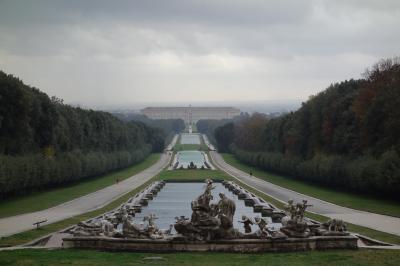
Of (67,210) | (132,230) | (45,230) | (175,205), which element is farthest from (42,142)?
(132,230)

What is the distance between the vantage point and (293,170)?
74.4m

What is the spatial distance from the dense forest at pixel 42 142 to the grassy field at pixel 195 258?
25768 millimetres

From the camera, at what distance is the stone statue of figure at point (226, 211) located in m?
22.7

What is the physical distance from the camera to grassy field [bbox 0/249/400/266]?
19.5 m

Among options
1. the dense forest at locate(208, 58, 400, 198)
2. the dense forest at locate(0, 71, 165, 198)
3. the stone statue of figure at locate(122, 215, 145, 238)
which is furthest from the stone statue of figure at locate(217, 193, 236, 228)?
the dense forest at locate(0, 71, 165, 198)

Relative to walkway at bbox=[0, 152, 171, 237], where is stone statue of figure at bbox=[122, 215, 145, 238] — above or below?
above

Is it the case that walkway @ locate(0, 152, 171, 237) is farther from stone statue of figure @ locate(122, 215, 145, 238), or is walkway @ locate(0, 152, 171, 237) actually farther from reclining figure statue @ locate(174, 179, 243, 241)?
reclining figure statue @ locate(174, 179, 243, 241)

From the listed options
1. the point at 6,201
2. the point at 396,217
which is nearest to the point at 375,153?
the point at 396,217

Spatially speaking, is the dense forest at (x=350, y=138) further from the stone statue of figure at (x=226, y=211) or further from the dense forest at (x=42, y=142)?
the stone statue of figure at (x=226, y=211)

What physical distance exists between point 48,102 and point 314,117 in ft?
92.1

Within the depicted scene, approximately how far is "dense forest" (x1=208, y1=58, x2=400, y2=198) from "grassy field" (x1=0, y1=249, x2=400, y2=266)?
24846 mm

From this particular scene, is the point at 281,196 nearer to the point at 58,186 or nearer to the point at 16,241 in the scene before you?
the point at 58,186

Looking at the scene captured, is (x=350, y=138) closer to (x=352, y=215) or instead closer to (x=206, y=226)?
(x=352, y=215)

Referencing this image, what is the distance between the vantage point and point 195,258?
67.9ft
